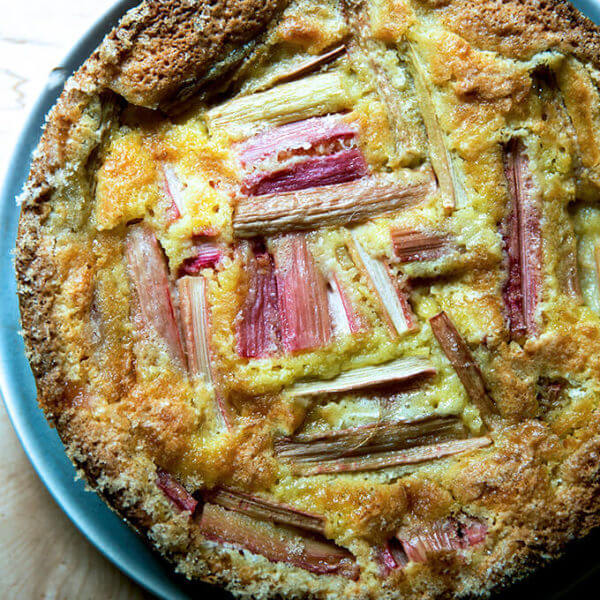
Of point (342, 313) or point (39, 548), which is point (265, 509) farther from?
point (39, 548)

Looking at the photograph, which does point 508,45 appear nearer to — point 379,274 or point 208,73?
point 379,274

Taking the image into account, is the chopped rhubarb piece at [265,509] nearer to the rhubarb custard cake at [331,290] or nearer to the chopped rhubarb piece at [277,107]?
the rhubarb custard cake at [331,290]

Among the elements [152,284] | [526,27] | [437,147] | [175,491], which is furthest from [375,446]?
[526,27]

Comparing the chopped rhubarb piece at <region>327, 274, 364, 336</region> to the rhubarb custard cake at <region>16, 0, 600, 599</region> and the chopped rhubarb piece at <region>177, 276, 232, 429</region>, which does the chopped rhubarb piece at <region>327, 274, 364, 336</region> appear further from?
the chopped rhubarb piece at <region>177, 276, 232, 429</region>

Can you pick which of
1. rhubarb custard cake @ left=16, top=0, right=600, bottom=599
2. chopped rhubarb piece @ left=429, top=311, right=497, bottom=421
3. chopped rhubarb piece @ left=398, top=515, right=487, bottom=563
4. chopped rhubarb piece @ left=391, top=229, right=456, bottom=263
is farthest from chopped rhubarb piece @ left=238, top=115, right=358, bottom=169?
chopped rhubarb piece @ left=398, top=515, right=487, bottom=563

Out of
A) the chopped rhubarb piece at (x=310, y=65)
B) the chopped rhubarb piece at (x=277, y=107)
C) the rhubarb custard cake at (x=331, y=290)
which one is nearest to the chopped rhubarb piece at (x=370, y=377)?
the rhubarb custard cake at (x=331, y=290)
